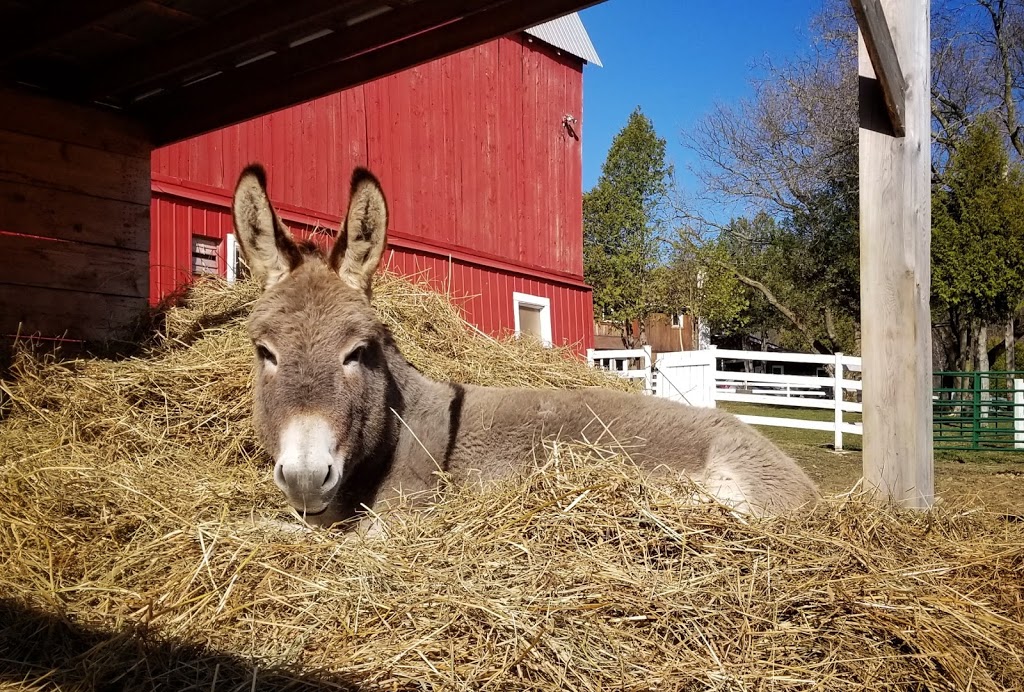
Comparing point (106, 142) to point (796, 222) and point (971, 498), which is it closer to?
point (971, 498)

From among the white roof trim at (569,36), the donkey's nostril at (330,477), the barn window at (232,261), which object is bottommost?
the donkey's nostril at (330,477)

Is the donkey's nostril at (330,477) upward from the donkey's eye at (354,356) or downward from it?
downward

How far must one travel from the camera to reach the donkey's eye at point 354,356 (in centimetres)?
346

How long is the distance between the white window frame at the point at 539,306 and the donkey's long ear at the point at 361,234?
10.2 meters

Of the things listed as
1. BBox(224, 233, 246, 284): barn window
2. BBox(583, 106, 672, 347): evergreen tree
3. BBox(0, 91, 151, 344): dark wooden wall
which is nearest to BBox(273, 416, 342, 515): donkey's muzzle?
BBox(0, 91, 151, 344): dark wooden wall

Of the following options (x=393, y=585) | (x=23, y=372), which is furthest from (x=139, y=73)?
(x=393, y=585)

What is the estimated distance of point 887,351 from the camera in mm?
3986

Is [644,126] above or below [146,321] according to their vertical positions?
above

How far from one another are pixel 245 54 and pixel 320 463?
13.6 ft

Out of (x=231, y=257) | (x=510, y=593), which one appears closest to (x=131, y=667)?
(x=510, y=593)

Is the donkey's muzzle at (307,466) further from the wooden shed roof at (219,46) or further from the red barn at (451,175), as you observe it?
the red barn at (451,175)

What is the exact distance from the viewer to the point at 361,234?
149 inches

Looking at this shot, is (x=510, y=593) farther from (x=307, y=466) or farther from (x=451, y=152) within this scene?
(x=451, y=152)

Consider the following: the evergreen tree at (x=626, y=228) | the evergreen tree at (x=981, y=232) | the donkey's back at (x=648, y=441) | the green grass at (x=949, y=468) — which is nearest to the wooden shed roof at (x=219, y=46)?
the donkey's back at (x=648, y=441)
